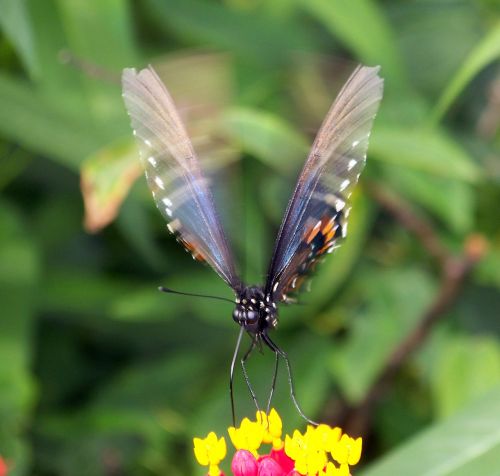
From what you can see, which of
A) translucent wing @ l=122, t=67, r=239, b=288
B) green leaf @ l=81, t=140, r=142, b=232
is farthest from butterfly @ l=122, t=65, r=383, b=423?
green leaf @ l=81, t=140, r=142, b=232

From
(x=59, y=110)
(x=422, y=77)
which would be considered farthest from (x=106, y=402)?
(x=422, y=77)

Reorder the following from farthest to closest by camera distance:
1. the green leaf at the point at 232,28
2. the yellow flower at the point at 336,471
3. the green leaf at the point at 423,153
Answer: the green leaf at the point at 232,28, the green leaf at the point at 423,153, the yellow flower at the point at 336,471

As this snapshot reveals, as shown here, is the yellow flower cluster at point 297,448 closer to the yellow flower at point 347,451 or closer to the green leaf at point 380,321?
the yellow flower at point 347,451

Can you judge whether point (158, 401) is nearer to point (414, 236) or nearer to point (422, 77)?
point (414, 236)

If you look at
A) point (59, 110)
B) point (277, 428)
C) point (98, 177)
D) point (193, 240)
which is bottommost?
point (277, 428)

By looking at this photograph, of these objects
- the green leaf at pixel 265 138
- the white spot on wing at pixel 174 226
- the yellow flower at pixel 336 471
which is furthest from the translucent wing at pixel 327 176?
the green leaf at pixel 265 138

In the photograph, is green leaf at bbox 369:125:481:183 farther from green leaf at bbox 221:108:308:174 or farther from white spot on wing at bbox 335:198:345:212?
white spot on wing at bbox 335:198:345:212

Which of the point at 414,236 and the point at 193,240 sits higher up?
the point at 414,236

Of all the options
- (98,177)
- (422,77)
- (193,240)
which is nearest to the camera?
(193,240)
